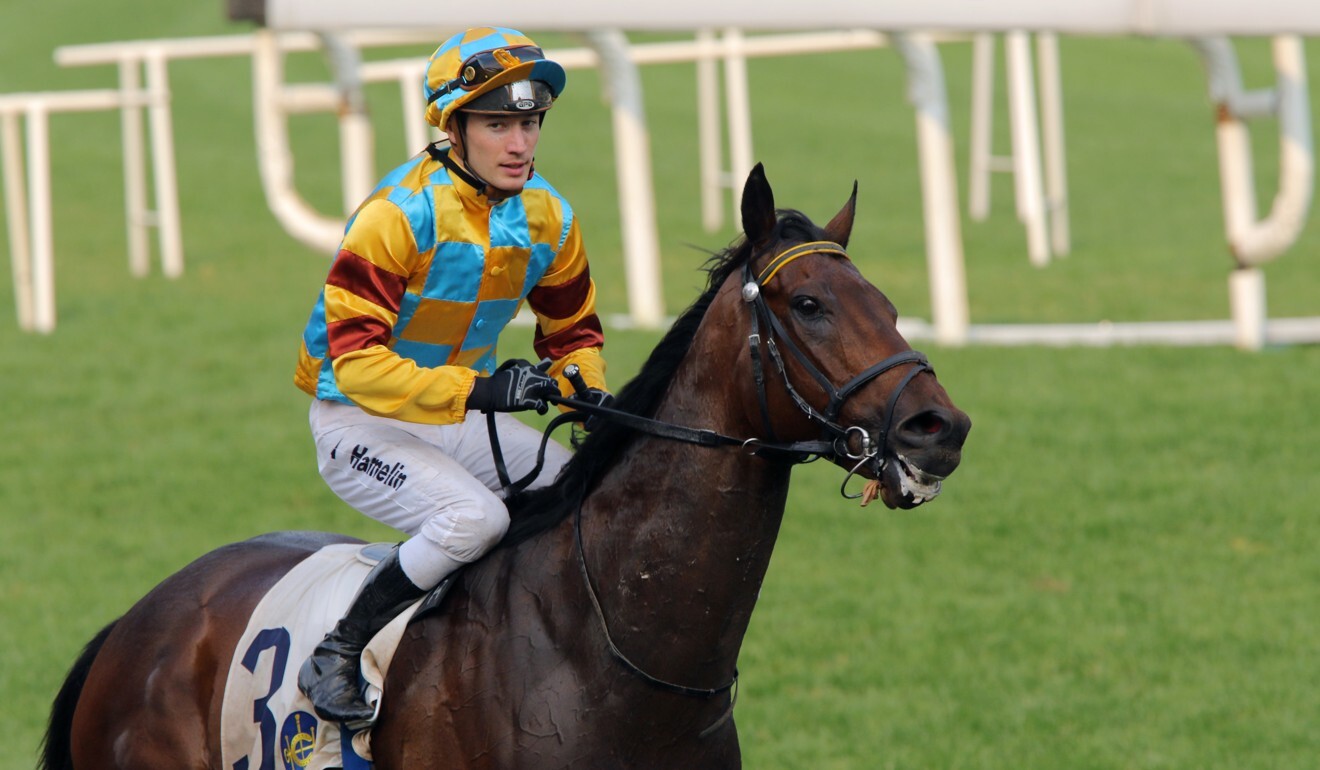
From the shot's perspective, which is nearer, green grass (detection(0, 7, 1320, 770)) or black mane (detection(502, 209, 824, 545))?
black mane (detection(502, 209, 824, 545))

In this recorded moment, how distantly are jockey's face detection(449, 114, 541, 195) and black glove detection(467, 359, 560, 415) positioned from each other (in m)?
0.46

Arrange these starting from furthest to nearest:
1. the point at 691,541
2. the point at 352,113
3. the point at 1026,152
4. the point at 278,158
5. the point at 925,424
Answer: the point at 1026,152 < the point at 278,158 < the point at 352,113 < the point at 691,541 < the point at 925,424

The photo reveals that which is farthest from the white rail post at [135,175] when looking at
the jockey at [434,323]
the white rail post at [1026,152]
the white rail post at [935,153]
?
the jockey at [434,323]

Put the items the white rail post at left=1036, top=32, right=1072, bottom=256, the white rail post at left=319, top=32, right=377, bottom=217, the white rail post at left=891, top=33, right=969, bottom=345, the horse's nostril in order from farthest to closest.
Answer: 1. the white rail post at left=1036, top=32, right=1072, bottom=256
2. the white rail post at left=891, top=33, right=969, bottom=345
3. the white rail post at left=319, top=32, right=377, bottom=217
4. the horse's nostril

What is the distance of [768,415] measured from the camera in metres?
3.69

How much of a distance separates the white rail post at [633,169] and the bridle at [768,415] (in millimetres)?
6918

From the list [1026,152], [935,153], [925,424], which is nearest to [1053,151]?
[1026,152]

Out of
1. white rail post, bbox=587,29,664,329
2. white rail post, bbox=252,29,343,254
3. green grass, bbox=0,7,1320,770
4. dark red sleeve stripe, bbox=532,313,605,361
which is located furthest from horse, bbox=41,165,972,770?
white rail post, bbox=587,29,664,329

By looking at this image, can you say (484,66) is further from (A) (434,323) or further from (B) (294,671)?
(B) (294,671)

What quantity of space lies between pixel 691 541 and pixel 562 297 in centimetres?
103

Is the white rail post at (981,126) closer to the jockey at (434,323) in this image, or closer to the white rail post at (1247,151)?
the white rail post at (1247,151)

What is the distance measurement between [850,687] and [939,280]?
4.22 metres

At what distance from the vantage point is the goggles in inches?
164

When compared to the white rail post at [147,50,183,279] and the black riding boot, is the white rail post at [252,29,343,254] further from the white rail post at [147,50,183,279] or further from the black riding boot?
the black riding boot
